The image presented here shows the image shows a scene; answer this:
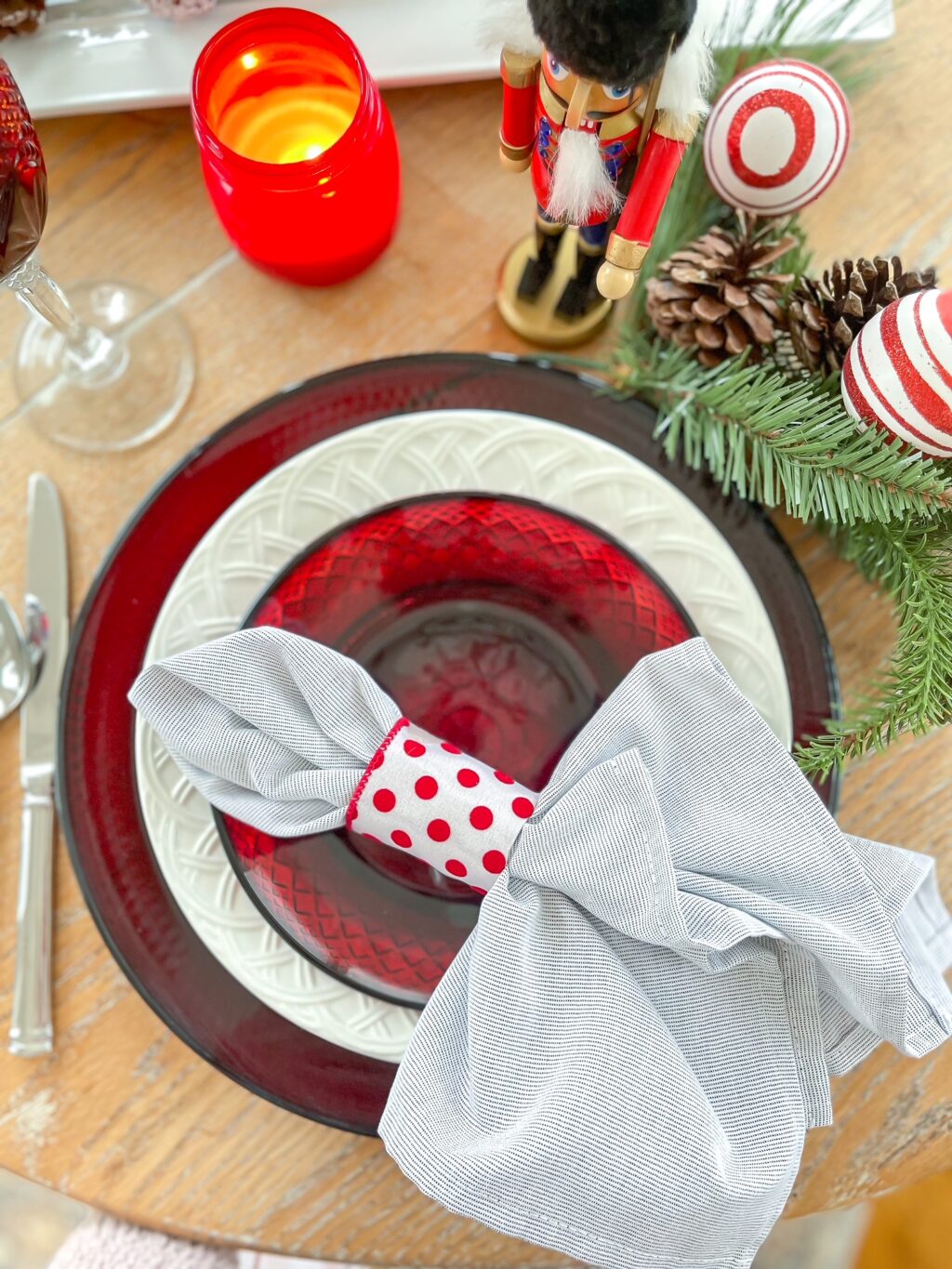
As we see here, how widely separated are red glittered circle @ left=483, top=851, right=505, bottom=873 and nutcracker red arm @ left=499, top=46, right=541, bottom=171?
0.22 metres

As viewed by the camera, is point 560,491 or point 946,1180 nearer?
point 560,491

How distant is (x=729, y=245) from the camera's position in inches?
13.2

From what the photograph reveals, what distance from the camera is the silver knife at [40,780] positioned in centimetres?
37

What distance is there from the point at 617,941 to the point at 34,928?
0.24 meters

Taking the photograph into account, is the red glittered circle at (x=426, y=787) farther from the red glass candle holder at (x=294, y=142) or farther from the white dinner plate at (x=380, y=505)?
the red glass candle holder at (x=294, y=142)

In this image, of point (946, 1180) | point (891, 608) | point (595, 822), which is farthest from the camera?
point (946, 1180)

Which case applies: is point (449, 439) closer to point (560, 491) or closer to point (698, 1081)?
point (560, 491)

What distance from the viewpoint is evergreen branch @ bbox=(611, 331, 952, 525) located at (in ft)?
0.99

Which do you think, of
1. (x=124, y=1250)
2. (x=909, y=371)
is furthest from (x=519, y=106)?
(x=124, y=1250)

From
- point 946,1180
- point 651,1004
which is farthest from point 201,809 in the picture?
point 946,1180

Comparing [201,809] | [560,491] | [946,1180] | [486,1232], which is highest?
[560,491]

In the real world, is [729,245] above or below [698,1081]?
above

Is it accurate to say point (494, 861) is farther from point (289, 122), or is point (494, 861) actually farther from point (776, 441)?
A: point (289, 122)

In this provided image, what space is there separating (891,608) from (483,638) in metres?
0.18
